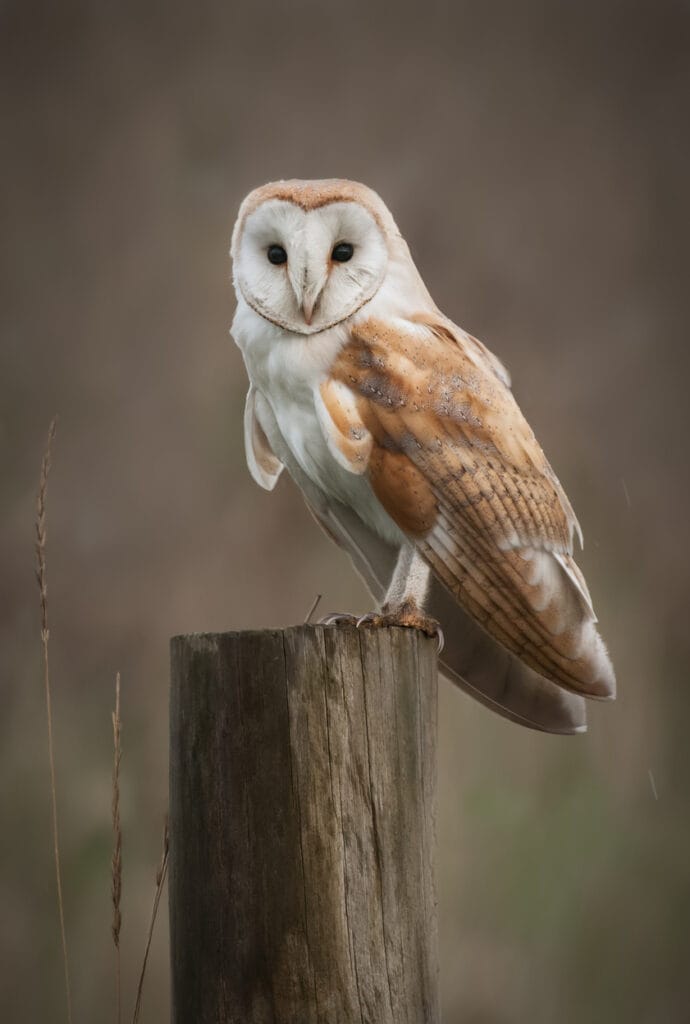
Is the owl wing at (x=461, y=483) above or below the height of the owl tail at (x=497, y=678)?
above

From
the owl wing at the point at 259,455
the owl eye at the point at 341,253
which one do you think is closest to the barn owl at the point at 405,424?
the owl eye at the point at 341,253

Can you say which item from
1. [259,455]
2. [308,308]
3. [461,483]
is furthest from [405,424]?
[259,455]

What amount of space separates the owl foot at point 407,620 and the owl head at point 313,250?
488mm

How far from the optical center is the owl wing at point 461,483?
6.14 feet

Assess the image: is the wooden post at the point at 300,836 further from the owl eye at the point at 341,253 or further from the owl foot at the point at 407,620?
the owl eye at the point at 341,253

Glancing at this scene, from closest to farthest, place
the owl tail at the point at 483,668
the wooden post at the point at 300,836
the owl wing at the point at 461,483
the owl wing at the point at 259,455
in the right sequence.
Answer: the wooden post at the point at 300,836 < the owl wing at the point at 461,483 < the owl tail at the point at 483,668 < the owl wing at the point at 259,455

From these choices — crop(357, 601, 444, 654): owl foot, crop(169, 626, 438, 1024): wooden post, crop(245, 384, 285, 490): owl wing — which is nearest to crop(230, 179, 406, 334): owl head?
crop(245, 384, 285, 490): owl wing

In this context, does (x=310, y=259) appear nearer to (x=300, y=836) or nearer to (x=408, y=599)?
(x=408, y=599)

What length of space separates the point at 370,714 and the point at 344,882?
22 cm

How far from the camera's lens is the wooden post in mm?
1456

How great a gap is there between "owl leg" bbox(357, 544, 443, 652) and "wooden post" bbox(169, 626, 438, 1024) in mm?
202

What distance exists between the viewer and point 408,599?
1.89m

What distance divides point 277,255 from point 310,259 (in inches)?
4.5

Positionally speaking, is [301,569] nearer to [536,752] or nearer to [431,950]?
[536,752]
